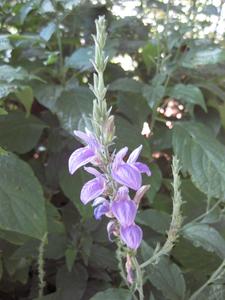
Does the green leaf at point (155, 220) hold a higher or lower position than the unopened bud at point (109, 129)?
lower

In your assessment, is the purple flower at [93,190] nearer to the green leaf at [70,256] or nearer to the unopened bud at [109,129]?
the unopened bud at [109,129]

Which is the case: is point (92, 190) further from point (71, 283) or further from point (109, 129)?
point (71, 283)

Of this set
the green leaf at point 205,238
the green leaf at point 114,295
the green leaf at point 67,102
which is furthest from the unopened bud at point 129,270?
the green leaf at point 67,102

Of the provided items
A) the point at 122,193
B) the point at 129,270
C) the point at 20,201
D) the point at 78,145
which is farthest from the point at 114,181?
the point at 78,145

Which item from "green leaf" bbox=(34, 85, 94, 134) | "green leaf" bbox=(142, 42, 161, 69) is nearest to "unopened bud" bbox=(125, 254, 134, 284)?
"green leaf" bbox=(34, 85, 94, 134)

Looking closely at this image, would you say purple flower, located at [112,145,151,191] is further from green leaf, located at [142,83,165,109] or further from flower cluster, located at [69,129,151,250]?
green leaf, located at [142,83,165,109]

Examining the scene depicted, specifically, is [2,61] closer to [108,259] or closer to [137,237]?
[108,259]
